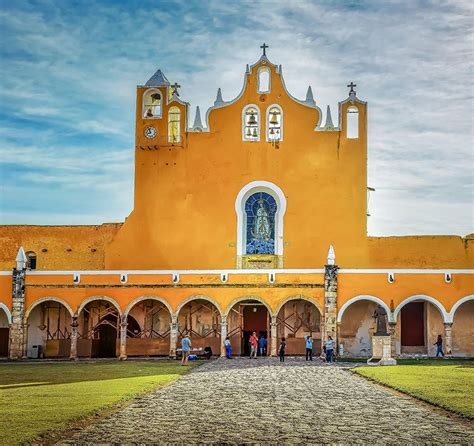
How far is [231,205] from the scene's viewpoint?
35.1m

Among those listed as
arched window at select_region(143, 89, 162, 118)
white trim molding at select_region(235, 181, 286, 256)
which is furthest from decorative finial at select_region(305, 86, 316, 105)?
arched window at select_region(143, 89, 162, 118)

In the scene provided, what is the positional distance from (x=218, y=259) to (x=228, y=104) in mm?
6925

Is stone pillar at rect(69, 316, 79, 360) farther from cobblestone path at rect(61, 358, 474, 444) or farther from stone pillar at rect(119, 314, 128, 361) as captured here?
cobblestone path at rect(61, 358, 474, 444)

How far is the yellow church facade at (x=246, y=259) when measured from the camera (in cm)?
3212

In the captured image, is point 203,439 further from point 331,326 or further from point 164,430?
point 331,326

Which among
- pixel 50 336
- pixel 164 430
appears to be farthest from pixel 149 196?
pixel 164 430

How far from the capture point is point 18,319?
33094 millimetres

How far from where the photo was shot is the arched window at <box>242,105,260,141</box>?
35.8 m

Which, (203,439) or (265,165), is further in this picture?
(265,165)

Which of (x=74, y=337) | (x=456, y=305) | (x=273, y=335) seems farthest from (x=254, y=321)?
(x=456, y=305)

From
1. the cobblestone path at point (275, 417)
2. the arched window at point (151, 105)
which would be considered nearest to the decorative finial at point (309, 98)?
the arched window at point (151, 105)

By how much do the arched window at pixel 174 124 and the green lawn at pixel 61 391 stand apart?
12.0 metres

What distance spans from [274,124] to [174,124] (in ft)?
14.8

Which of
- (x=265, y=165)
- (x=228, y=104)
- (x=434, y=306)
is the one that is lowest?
(x=434, y=306)
